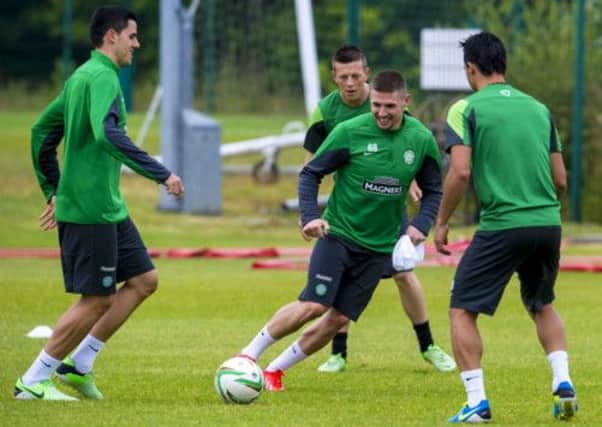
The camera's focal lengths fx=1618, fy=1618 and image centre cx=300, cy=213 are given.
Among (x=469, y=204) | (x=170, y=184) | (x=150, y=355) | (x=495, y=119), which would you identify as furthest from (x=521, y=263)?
(x=469, y=204)

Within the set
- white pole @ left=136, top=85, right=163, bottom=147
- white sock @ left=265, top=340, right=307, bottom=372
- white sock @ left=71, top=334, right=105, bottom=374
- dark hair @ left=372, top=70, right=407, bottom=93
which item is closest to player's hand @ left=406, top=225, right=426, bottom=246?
dark hair @ left=372, top=70, right=407, bottom=93

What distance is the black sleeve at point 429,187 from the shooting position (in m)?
9.95

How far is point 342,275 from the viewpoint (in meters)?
9.92

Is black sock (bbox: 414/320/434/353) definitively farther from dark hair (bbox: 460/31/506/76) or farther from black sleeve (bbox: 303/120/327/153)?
dark hair (bbox: 460/31/506/76)

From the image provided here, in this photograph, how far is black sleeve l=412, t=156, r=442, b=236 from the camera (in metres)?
9.95

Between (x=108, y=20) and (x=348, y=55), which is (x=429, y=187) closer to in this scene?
(x=348, y=55)

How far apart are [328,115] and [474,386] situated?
3204 millimetres

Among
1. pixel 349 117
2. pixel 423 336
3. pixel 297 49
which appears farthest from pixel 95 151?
pixel 297 49

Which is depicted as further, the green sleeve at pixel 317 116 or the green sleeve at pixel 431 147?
the green sleeve at pixel 317 116

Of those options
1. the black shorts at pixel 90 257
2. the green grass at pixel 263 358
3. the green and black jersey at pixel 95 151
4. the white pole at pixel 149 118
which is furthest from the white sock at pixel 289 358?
the white pole at pixel 149 118

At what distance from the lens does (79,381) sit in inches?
386

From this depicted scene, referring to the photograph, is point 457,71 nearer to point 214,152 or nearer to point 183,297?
point 214,152

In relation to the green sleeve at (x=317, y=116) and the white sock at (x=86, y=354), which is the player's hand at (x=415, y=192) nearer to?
the green sleeve at (x=317, y=116)

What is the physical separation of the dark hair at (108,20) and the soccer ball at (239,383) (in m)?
2.08
